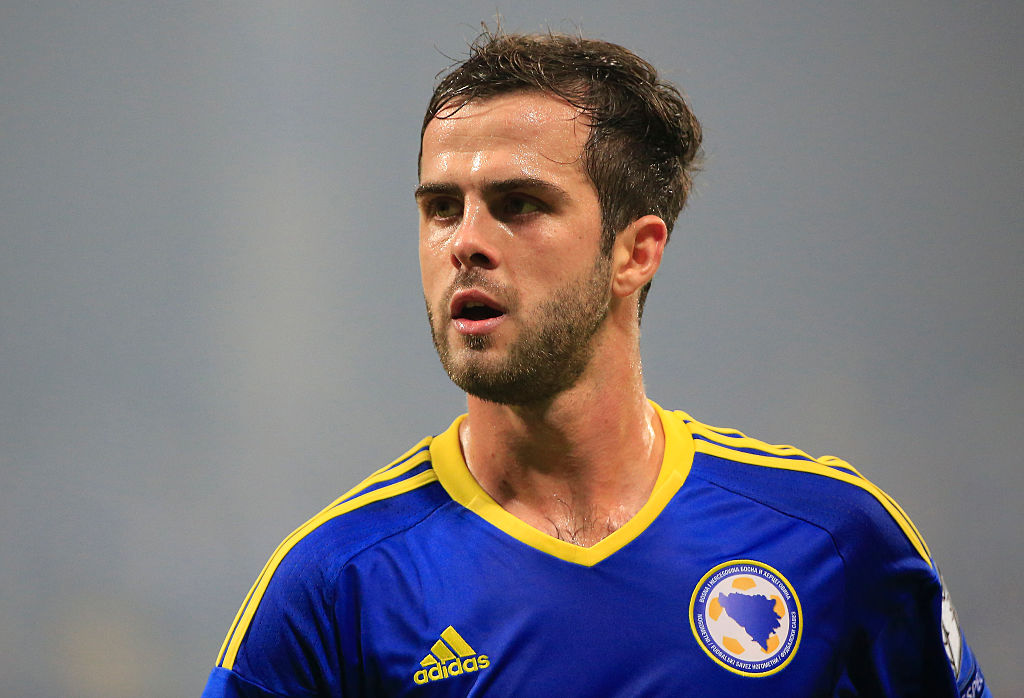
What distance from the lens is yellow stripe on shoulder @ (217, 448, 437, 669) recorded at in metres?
1.33

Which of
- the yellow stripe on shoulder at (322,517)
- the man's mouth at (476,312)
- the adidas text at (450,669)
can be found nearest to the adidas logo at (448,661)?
the adidas text at (450,669)

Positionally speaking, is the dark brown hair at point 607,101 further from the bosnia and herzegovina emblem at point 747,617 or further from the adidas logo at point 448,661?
the adidas logo at point 448,661

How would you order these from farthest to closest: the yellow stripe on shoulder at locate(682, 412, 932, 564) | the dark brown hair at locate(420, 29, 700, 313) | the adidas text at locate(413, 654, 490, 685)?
the yellow stripe on shoulder at locate(682, 412, 932, 564)
the dark brown hair at locate(420, 29, 700, 313)
the adidas text at locate(413, 654, 490, 685)

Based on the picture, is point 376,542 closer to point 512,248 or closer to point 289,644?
point 289,644

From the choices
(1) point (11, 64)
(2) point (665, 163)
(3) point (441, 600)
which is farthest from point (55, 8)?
(3) point (441, 600)

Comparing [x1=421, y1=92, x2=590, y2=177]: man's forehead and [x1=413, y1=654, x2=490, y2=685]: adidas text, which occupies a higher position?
[x1=421, y1=92, x2=590, y2=177]: man's forehead

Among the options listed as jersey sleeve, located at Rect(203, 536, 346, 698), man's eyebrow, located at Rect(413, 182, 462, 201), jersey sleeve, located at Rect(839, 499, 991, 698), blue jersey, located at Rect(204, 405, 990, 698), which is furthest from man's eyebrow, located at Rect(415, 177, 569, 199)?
jersey sleeve, located at Rect(839, 499, 991, 698)

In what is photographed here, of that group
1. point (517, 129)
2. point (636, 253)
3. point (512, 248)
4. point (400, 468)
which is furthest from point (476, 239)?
point (400, 468)

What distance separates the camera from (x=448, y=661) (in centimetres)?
130

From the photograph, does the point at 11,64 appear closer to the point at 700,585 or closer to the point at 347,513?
the point at 347,513

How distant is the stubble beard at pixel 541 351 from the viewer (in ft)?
4.31

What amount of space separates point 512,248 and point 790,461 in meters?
0.54

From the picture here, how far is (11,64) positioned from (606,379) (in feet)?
6.03

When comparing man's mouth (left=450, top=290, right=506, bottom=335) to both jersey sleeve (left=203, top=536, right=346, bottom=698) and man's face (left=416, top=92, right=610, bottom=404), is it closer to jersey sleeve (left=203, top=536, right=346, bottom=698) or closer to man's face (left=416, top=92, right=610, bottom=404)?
man's face (left=416, top=92, right=610, bottom=404)
